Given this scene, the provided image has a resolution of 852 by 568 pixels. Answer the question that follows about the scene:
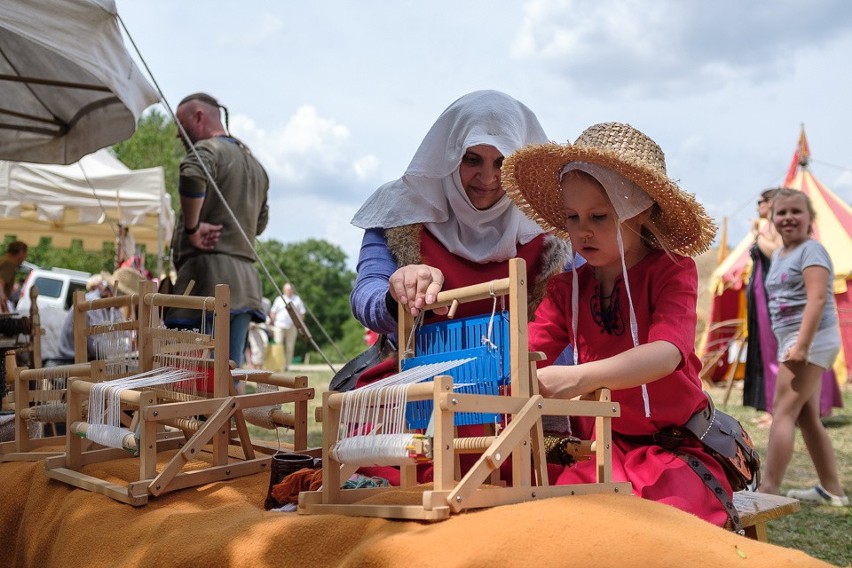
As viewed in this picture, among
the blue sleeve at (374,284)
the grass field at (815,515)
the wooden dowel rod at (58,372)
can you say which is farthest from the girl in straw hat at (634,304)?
the grass field at (815,515)

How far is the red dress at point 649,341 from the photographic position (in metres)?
1.82

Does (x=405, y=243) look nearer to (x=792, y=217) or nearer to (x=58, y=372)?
(x=58, y=372)

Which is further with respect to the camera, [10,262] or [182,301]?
[10,262]

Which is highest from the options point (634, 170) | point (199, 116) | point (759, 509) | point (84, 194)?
point (84, 194)

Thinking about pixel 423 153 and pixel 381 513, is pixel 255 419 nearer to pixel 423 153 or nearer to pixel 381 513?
pixel 423 153

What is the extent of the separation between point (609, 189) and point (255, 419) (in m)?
1.39

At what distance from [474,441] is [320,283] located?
3539cm

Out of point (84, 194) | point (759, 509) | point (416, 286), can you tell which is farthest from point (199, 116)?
point (84, 194)

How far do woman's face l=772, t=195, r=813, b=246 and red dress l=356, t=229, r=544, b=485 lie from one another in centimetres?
246

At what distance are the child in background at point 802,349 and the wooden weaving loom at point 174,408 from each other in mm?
2655

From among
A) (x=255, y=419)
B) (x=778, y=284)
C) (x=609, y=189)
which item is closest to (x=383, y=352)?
(x=255, y=419)

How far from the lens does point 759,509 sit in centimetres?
201

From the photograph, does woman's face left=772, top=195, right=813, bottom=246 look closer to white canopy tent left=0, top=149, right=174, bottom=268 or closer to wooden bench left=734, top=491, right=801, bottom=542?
wooden bench left=734, top=491, right=801, bottom=542

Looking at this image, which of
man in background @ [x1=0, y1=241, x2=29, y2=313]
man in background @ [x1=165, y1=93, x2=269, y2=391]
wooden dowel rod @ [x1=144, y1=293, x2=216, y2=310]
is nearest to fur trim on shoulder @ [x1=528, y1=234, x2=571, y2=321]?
wooden dowel rod @ [x1=144, y1=293, x2=216, y2=310]
